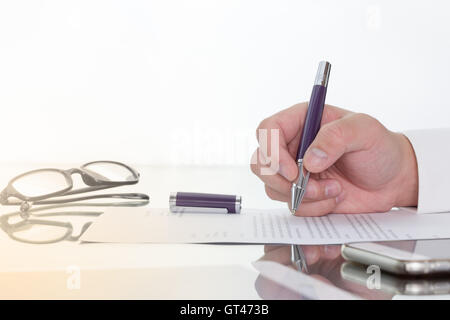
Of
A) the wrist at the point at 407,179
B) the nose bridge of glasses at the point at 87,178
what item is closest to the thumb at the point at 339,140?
the wrist at the point at 407,179

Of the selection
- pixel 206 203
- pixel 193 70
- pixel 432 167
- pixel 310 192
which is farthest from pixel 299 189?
pixel 193 70

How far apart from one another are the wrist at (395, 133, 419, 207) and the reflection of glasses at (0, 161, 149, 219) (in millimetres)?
427

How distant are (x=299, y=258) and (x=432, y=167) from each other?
43 centimetres

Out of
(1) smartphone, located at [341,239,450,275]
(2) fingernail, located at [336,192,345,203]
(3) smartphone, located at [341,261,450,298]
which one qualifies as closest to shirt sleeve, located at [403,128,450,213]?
(2) fingernail, located at [336,192,345,203]

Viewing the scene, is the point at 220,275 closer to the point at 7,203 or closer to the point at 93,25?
the point at 7,203

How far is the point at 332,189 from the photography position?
2.60 feet

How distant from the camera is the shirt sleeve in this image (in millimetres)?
832

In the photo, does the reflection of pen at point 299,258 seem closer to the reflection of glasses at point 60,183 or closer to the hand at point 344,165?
the hand at point 344,165

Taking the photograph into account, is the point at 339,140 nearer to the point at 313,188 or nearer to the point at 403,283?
the point at 313,188

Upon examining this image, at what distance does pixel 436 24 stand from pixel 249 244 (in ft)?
5.64

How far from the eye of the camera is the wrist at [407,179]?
2.85ft

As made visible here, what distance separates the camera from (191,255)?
57 cm
